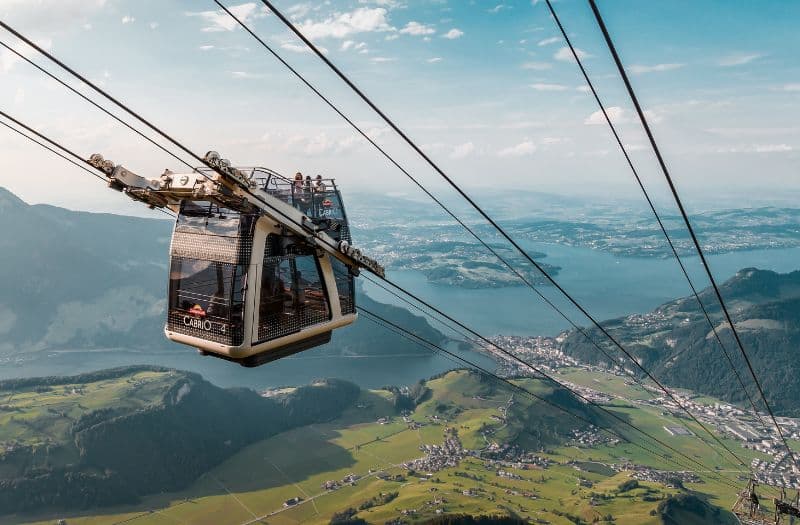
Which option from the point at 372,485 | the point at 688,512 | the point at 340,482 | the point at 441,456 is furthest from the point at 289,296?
the point at 441,456

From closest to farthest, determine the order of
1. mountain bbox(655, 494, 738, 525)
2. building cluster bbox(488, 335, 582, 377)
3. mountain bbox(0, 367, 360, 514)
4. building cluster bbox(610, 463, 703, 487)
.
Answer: mountain bbox(655, 494, 738, 525) → building cluster bbox(610, 463, 703, 487) → mountain bbox(0, 367, 360, 514) → building cluster bbox(488, 335, 582, 377)

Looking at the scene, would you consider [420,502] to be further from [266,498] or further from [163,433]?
[163,433]

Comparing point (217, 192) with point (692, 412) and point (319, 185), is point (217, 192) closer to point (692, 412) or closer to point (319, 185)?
point (319, 185)

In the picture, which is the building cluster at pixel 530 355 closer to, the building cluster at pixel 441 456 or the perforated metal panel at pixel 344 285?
the building cluster at pixel 441 456

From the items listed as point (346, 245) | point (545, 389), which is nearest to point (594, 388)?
point (545, 389)

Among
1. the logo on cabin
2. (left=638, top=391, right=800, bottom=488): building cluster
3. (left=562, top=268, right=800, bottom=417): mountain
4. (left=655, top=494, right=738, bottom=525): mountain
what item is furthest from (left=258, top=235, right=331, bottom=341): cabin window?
(left=562, top=268, right=800, bottom=417): mountain

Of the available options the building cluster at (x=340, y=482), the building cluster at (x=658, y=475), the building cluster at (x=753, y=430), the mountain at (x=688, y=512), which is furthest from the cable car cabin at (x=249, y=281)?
the building cluster at (x=753, y=430)

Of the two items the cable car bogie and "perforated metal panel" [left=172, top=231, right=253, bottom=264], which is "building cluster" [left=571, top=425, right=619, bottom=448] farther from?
"perforated metal panel" [left=172, top=231, right=253, bottom=264]
